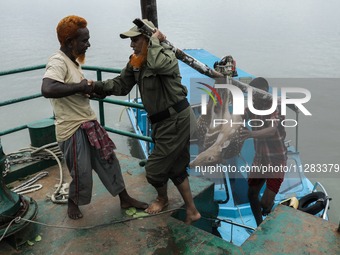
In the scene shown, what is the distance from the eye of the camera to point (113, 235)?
8.89ft

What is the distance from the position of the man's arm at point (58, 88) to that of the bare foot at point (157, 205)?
1.28m

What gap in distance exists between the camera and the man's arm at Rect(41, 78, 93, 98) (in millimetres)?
2400

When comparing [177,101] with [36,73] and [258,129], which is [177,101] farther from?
[36,73]

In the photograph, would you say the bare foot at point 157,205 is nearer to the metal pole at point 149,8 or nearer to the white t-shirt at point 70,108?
the white t-shirt at point 70,108

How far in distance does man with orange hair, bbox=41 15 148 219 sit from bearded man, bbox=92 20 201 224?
242 millimetres

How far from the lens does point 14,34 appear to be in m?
38.1

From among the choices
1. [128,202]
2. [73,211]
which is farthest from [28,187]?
[128,202]

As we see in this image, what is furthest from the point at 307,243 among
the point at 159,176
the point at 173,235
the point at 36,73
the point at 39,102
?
the point at 36,73

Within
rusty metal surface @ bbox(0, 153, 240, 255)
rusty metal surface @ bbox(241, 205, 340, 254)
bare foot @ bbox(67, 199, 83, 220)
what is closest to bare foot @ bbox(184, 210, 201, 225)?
rusty metal surface @ bbox(0, 153, 240, 255)

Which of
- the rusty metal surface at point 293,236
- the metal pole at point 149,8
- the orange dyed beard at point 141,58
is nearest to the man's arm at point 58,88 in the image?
the orange dyed beard at point 141,58

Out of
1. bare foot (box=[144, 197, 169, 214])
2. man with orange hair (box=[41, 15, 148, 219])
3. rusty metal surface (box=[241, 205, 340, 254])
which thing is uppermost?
man with orange hair (box=[41, 15, 148, 219])

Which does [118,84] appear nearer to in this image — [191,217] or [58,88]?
[58,88]

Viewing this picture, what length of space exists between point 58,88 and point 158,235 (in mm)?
1465

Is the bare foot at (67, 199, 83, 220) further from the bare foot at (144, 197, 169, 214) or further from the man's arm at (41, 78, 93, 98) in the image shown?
the man's arm at (41, 78, 93, 98)
